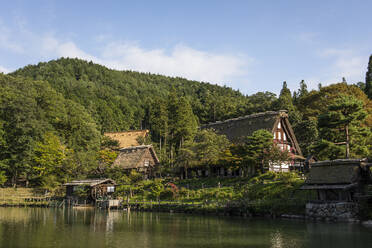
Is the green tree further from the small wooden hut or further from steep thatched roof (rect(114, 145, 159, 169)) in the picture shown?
steep thatched roof (rect(114, 145, 159, 169))

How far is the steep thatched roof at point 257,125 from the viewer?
44812 millimetres

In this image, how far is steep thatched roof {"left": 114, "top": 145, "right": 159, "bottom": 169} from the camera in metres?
55.1

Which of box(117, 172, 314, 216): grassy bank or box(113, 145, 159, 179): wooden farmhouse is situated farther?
box(113, 145, 159, 179): wooden farmhouse

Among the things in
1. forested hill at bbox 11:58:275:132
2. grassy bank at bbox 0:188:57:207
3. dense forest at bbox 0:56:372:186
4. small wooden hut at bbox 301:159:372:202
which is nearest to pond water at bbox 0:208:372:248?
small wooden hut at bbox 301:159:372:202

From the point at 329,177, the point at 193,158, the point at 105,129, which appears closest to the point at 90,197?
the point at 193,158

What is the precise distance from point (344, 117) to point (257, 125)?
1382 cm

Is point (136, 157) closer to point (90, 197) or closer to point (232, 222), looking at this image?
point (90, 197)

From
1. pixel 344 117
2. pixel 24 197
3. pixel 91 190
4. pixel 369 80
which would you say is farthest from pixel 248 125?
pixel 369 80

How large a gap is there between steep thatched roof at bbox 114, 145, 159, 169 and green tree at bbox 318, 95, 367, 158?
97.1 feet

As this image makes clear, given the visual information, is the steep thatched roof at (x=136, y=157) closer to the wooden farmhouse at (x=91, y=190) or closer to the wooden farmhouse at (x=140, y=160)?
the wooden farmhouse at (x=140, y=160)

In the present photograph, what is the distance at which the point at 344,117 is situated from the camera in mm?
33656

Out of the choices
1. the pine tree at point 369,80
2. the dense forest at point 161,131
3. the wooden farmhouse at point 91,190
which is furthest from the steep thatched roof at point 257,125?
the pine tree at point 369,80

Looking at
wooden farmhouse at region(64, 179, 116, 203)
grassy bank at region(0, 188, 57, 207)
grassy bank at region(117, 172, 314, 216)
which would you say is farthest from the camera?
grassy bank at region(0, 188, 57, 207)

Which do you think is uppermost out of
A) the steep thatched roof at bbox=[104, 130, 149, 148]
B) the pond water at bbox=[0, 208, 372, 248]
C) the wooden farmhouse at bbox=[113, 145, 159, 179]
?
the steep thatched roof at bbox=[104, 130, 149, 148]
